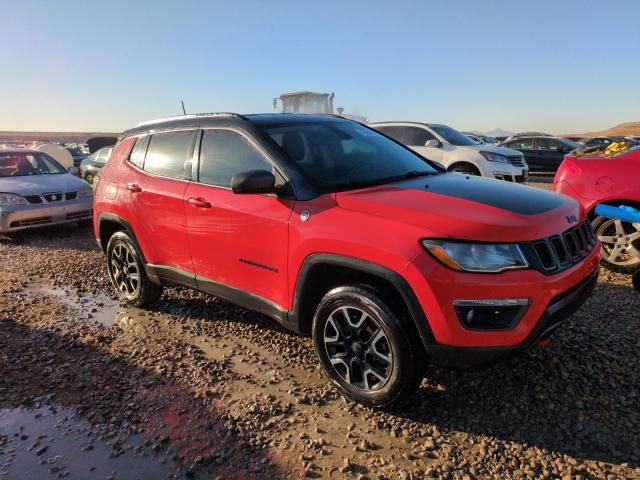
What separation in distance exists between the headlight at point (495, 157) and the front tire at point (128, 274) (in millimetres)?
8049

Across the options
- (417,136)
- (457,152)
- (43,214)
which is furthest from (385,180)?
(417,136)

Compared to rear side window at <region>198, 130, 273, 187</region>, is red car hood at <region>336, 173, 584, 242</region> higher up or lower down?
lower down

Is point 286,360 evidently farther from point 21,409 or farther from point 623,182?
point 623,182

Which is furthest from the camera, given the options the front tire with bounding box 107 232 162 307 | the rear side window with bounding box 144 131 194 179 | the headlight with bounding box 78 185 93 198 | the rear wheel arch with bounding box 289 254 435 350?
the headlight with bounding box 78 185 93 198

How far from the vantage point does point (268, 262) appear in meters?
3.19

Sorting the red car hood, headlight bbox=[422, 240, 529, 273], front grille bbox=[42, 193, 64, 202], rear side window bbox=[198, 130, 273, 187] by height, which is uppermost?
rear side window bbox=[198, 130, 273, 187]

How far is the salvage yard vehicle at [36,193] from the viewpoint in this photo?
307 inches

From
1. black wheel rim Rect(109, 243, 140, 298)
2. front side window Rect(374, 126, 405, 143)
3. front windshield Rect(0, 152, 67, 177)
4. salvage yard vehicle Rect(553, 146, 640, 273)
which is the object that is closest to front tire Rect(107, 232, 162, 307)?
black wheel rim Rect(109, 243, 140, 298)

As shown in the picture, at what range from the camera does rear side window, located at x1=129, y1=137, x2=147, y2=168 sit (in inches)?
174

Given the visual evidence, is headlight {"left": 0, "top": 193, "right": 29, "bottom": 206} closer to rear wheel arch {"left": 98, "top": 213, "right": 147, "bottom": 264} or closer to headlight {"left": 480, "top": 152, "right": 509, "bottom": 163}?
rear wheel arch {"left": 98, "top": 213, "right": 147, "bottom": 264}

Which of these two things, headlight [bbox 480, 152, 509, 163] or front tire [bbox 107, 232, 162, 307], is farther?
headlight [bbox 480, 152, 509, 163]

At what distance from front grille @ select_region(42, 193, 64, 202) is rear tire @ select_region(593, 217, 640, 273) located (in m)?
8.19

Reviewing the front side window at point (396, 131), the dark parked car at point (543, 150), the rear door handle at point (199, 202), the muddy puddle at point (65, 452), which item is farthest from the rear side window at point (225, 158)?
the dark parked car at point (543, 150)

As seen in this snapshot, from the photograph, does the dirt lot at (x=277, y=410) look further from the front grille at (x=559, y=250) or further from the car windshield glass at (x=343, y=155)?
the car windshield glass at (x=343, y=155)
